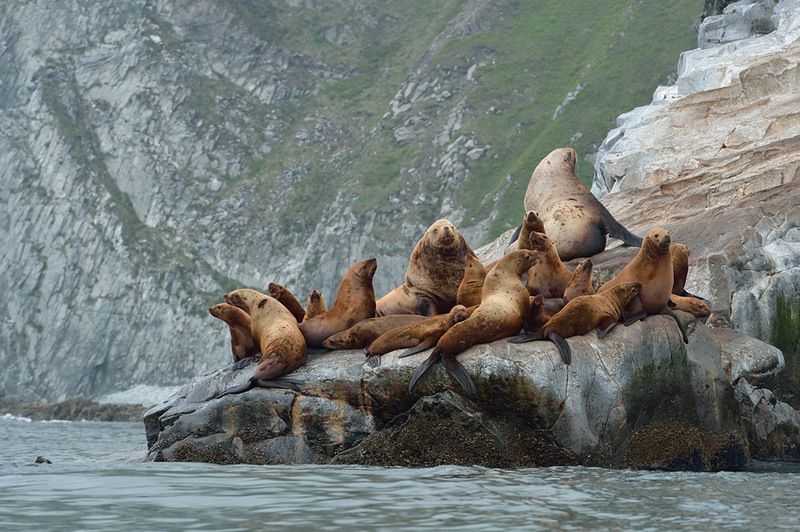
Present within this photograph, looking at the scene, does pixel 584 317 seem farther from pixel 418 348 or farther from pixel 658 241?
pixel 418 348

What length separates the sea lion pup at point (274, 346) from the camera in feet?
36.2

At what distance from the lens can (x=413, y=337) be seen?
10.9 m

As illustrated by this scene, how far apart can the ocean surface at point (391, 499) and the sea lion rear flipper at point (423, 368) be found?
33.0 inches

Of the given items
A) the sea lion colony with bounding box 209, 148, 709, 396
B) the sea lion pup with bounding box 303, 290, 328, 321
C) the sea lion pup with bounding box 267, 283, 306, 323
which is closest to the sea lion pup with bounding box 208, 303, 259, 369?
the sea lion colony with bounding box 209, 148, 709, 396

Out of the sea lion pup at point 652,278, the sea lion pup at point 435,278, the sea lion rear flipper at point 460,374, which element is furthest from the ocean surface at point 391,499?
the sea lion pup at point 435,278

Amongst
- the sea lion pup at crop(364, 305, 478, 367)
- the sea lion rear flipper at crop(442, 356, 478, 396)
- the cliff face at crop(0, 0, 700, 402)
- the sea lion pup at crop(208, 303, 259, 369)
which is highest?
the cliff face at crop(0, 0, 700, 402)

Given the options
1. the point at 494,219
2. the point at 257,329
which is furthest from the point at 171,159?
the point at 257,329

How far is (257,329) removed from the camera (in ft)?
39.5

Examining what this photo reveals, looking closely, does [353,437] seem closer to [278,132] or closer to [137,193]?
[137,193]

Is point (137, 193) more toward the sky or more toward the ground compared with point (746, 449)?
more toward the sky

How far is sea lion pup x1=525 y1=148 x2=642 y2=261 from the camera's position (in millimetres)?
14594

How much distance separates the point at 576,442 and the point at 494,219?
71930mm

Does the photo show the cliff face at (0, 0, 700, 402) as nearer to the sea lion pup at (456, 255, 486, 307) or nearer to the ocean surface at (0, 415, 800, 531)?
the sea lion pup at (456, 255, 486, 307)

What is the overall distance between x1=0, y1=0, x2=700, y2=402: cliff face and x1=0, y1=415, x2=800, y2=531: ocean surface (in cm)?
6978
